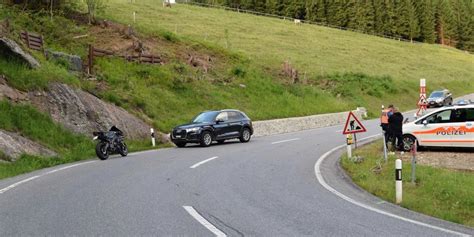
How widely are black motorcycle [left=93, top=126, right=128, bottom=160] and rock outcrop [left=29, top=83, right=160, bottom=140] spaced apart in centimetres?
296

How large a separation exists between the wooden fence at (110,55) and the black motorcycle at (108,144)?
36.4 ft

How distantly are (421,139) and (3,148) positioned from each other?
551 inches

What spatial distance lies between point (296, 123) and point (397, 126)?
16200 mm

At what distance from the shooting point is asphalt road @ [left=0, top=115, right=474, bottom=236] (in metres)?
7.52

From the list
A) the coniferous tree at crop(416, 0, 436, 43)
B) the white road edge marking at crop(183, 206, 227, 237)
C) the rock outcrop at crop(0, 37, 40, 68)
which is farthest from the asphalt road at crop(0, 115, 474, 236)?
the coniferous tree at crop(416, 0, 436, 43)

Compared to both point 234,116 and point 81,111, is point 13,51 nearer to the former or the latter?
point 81,111

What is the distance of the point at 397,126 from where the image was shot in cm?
1820

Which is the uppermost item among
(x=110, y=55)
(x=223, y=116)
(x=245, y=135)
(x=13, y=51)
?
(x=110, y=55)

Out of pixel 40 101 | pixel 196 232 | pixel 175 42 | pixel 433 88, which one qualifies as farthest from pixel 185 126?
pixel 433 88

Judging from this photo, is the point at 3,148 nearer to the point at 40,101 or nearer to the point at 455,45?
the point at 40,101

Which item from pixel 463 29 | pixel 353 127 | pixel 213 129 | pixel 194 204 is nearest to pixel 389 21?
pixel 463 29

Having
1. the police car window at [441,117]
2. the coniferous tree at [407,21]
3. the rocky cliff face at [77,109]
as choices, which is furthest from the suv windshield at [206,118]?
the coniferous tree at [407,21]

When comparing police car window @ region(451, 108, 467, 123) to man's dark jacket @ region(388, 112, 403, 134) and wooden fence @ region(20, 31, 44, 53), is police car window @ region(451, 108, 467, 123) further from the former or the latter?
wooden fence @ region(20, 31, 44, 53)

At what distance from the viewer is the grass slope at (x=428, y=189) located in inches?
363
